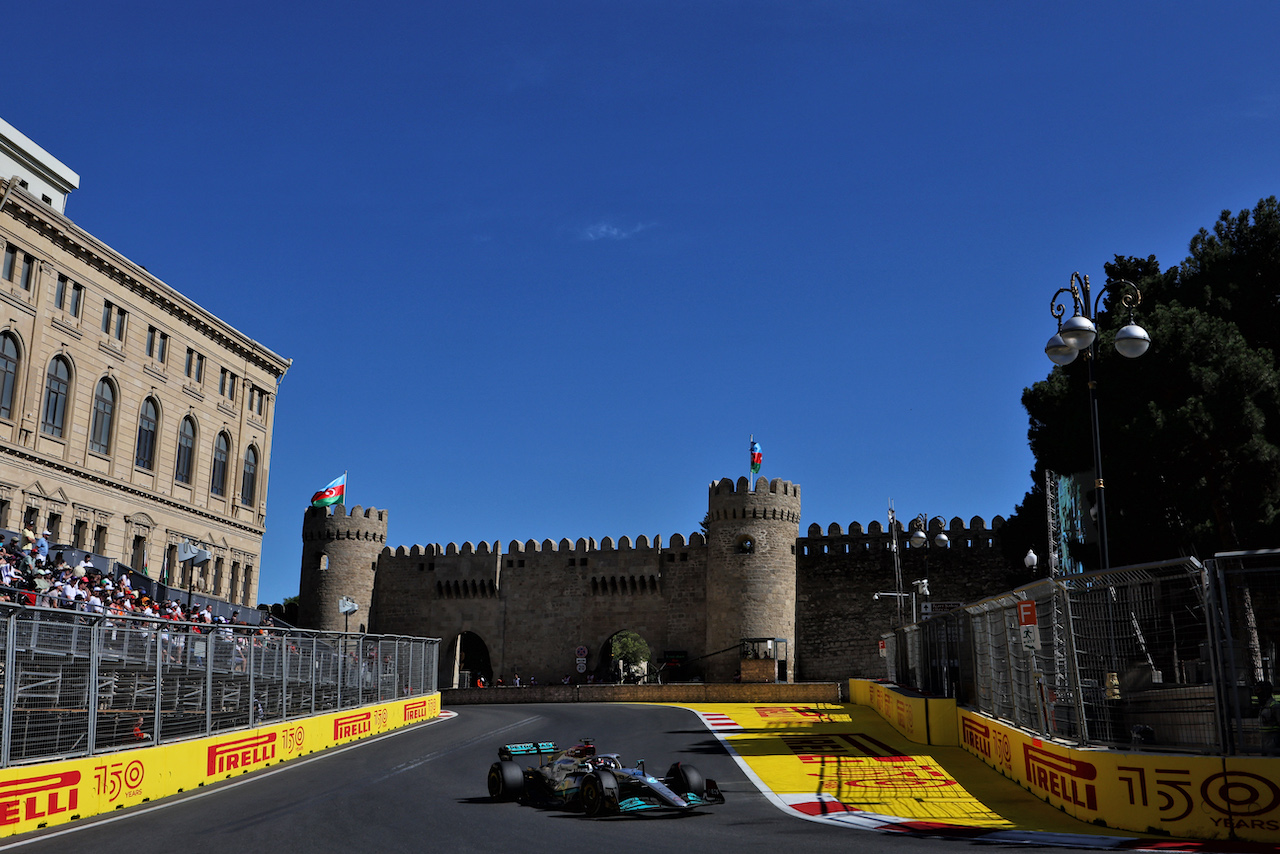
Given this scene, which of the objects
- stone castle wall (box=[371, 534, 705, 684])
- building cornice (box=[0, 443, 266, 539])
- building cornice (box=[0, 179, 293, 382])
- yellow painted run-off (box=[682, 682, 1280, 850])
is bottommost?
yellow painted run-off (box=[682, 682, 1280, 850])

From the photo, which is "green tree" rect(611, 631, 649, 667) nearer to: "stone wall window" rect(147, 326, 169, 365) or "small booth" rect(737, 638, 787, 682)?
"small booth" rect(737, 638, 787, 682)

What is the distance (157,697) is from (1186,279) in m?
26.1

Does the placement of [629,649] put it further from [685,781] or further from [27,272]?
[685,781]

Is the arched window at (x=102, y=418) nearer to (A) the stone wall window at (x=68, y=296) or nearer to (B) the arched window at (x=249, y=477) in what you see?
(A) the stone wall window at (x=68, y=296)

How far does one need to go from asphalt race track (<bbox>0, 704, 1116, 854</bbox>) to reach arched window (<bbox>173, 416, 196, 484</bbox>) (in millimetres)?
26017

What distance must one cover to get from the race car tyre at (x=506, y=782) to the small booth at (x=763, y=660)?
30737mm

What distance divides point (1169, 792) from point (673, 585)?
136ft

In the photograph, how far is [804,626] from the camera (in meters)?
48.6

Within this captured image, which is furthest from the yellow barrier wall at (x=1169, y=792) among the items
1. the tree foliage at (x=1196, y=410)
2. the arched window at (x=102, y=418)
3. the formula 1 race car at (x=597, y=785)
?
the arched window at (x=102, y=418)

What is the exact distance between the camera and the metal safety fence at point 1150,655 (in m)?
9.04

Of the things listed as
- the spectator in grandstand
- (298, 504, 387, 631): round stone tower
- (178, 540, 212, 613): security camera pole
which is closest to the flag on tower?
(298, 504, 387, 631): round stone tower

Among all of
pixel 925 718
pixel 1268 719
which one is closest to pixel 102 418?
pixel 925 718

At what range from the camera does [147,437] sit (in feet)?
124

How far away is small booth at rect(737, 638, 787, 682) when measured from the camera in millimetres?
42375
